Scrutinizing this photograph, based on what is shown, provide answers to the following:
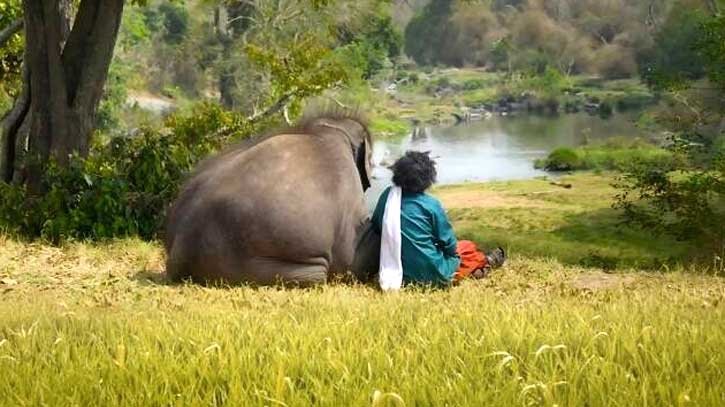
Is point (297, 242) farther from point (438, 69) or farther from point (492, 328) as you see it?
point (438, 69)

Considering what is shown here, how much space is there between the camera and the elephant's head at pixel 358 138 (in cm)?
944

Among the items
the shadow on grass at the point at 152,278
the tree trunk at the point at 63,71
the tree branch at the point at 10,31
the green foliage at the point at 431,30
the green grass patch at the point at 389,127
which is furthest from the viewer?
the green foliage at the point at 431,30

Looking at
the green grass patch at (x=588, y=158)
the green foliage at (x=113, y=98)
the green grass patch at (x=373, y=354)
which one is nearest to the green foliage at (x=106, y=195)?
the green grass patch at (x=373, y=354)

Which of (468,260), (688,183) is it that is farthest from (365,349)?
(688,183)

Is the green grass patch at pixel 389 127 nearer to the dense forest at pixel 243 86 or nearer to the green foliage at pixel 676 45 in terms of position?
the dense forest at pixel 243 86

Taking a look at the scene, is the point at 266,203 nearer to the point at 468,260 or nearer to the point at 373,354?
the point at 468,260

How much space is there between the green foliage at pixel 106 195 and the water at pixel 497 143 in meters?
14.9

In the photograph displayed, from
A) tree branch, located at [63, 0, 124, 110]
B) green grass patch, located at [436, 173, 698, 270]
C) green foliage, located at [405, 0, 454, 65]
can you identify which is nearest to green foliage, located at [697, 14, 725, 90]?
green grass patch, located at [436, 173, 698, 270]

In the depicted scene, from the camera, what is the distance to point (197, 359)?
4.10 meters

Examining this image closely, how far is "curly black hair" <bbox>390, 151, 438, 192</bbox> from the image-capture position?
813 cm

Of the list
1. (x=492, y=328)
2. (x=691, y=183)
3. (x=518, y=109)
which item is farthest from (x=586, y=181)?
(x=518, y=109)

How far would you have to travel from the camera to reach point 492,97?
271ft

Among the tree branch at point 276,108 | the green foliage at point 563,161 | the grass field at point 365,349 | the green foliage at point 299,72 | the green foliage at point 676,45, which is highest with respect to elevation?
the green foliage at point 676,45

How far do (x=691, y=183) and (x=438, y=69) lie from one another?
97122 millimetres
